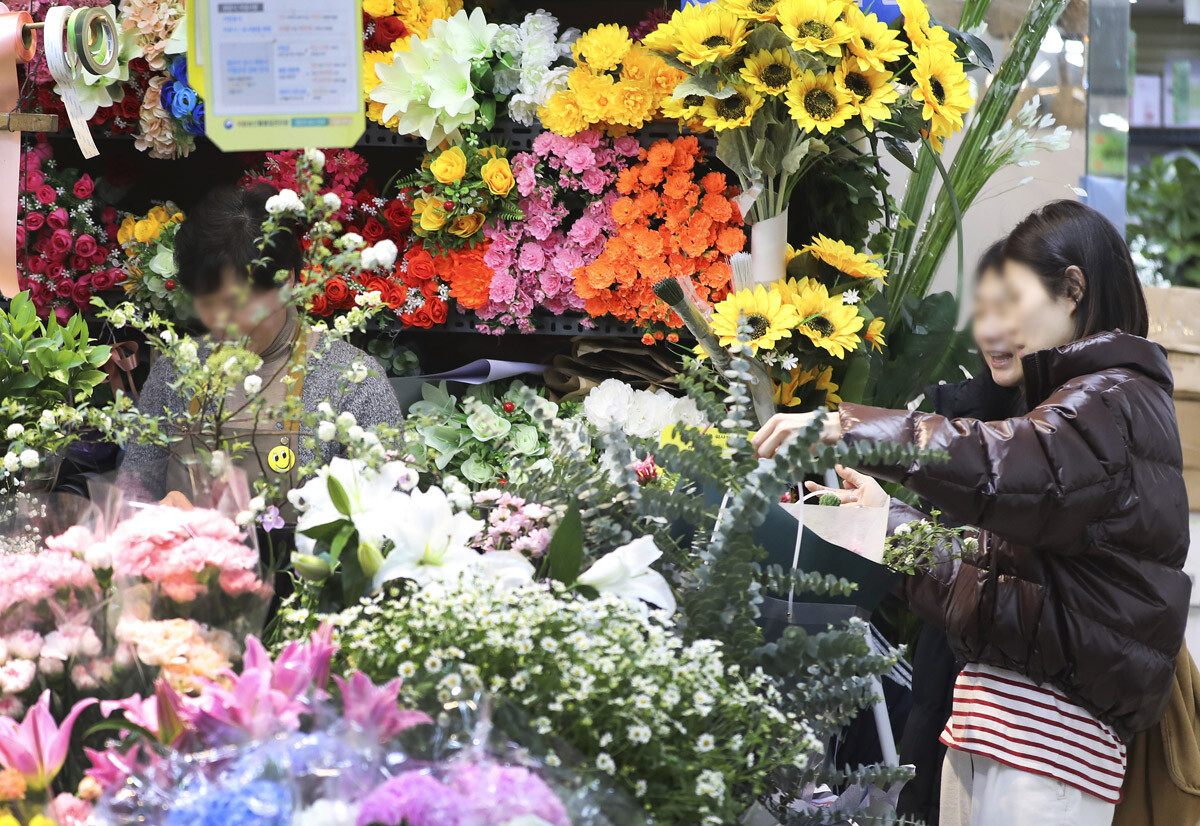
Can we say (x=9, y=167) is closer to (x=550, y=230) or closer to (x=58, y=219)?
(x=58, y=219)

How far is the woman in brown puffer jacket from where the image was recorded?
1393mm

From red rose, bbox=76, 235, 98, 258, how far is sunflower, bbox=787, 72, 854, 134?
57.5 inches

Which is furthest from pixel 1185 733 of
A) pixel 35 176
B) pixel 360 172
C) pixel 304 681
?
pixel 35 176

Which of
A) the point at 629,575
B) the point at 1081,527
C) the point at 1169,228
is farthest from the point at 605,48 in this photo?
the point at 1169,228

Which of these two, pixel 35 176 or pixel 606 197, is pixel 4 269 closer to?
pixel 35 176

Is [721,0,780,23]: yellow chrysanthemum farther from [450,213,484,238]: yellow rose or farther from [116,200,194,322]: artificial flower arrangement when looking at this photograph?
[116,200,194,322]: artificial flower arrangement

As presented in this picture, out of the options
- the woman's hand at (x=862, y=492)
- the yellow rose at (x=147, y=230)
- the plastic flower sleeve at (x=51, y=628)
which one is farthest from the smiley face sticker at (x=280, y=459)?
the yellow rose at (x=147, y=230)

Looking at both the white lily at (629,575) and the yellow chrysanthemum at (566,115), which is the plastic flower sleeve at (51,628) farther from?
the yellow chrysanthemum at (566,115)

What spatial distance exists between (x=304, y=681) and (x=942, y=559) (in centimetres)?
115

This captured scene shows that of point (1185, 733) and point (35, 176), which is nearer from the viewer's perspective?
point (1185, 733)

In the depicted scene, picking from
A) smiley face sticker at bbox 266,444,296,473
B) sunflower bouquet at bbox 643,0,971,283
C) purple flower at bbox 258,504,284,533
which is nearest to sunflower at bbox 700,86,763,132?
sunflower bouquet at bbox 643,0,971,283

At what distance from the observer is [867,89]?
1.77 meters

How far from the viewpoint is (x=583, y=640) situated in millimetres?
841

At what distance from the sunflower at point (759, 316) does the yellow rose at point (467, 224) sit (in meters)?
0.54
